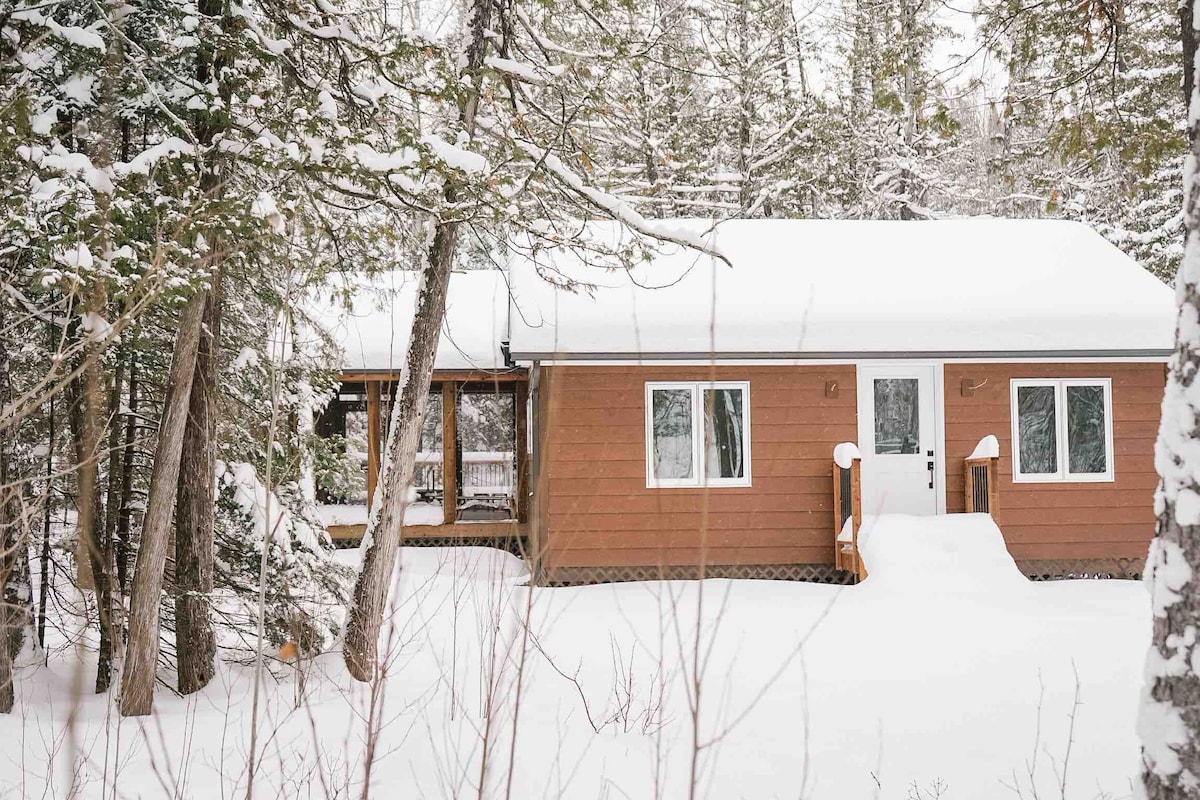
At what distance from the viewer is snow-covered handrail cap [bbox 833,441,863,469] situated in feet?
31.7

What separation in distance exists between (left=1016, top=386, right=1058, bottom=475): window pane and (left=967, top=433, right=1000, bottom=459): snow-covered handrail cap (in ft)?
1.64

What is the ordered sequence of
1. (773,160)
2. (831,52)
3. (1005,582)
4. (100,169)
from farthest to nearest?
(831,52), (773,160), (1005,582), (100,169)

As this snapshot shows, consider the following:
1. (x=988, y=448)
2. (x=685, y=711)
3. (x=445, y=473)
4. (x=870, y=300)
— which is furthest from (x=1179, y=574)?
(x=445, y=473)

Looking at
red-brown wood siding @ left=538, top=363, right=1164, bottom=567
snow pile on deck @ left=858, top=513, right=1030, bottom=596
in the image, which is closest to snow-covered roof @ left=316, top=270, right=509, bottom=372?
red-brown wood siding @ left=538, top=363, right=1164, bottom=567

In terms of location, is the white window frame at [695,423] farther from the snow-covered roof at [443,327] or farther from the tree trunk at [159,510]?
the tree trunk at [159,510]

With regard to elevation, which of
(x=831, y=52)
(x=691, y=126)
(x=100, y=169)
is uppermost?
(x=831, y=52)

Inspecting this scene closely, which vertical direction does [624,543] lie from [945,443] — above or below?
below

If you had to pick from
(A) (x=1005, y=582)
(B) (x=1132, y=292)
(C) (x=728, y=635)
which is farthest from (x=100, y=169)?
(B) (x=1132, y=292)

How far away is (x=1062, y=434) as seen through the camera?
10.5m

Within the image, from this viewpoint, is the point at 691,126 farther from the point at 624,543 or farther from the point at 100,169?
the point at 100,169

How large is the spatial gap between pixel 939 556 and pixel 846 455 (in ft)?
4.55

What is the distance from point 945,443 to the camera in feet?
34.3

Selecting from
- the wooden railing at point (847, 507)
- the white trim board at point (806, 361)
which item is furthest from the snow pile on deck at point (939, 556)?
the white trim board at point (806, 361)

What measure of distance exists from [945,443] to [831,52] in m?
11.2
